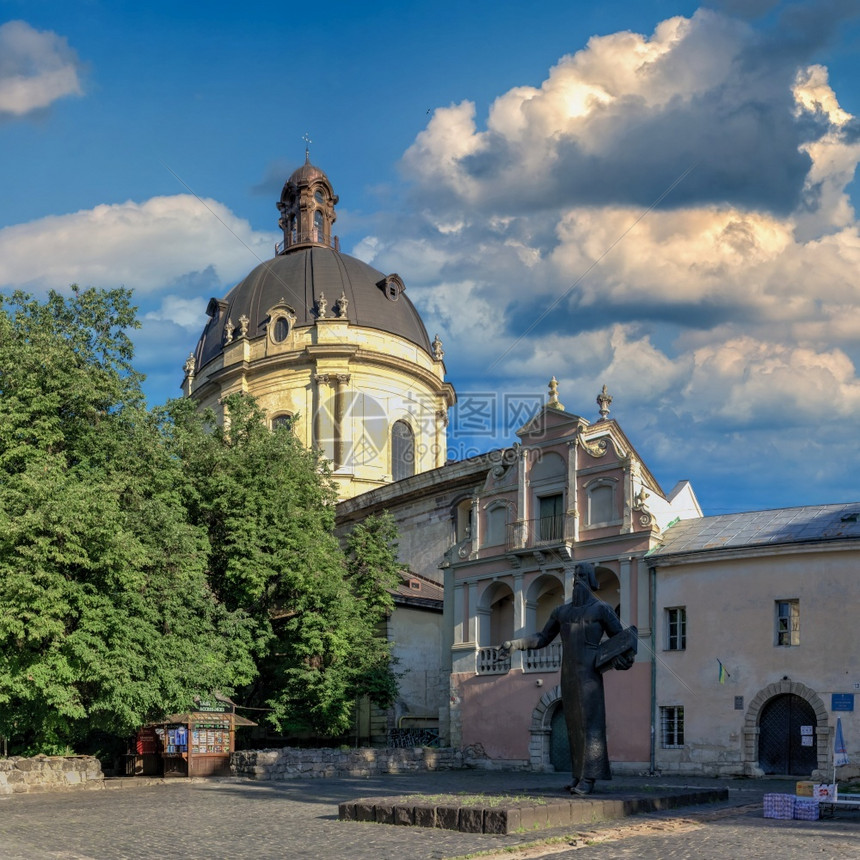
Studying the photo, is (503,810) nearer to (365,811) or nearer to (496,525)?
(365,811)

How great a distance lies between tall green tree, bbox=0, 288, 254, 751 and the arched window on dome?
26.3m

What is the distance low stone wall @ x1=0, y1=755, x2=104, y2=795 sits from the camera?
2445cm

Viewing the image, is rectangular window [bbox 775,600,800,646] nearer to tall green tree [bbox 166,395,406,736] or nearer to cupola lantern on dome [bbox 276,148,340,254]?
tall green tree [bbox 166,395,406,736]

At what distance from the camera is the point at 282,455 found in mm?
38156

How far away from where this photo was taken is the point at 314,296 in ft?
201

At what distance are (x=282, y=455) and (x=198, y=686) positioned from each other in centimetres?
1016

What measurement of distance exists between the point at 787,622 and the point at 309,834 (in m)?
19.4

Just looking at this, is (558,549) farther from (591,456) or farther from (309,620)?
(309,620)

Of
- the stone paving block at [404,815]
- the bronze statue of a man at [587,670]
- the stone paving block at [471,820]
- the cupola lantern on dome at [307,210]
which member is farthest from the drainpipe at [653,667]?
the cupola lantern on dome at [307,210]

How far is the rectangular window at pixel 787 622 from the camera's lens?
31.0 metres

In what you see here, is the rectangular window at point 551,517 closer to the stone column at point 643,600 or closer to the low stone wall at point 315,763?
the stone column at point 643,600

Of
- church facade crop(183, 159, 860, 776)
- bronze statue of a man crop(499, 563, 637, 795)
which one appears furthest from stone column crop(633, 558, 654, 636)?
bronze statue of a man crop(499, 563, 637, 795)

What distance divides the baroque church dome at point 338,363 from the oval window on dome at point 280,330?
5 centimetres

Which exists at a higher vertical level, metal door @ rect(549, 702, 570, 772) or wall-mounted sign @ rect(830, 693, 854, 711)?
wall-mounted sign @ rect(830, 693, 854, 711)
